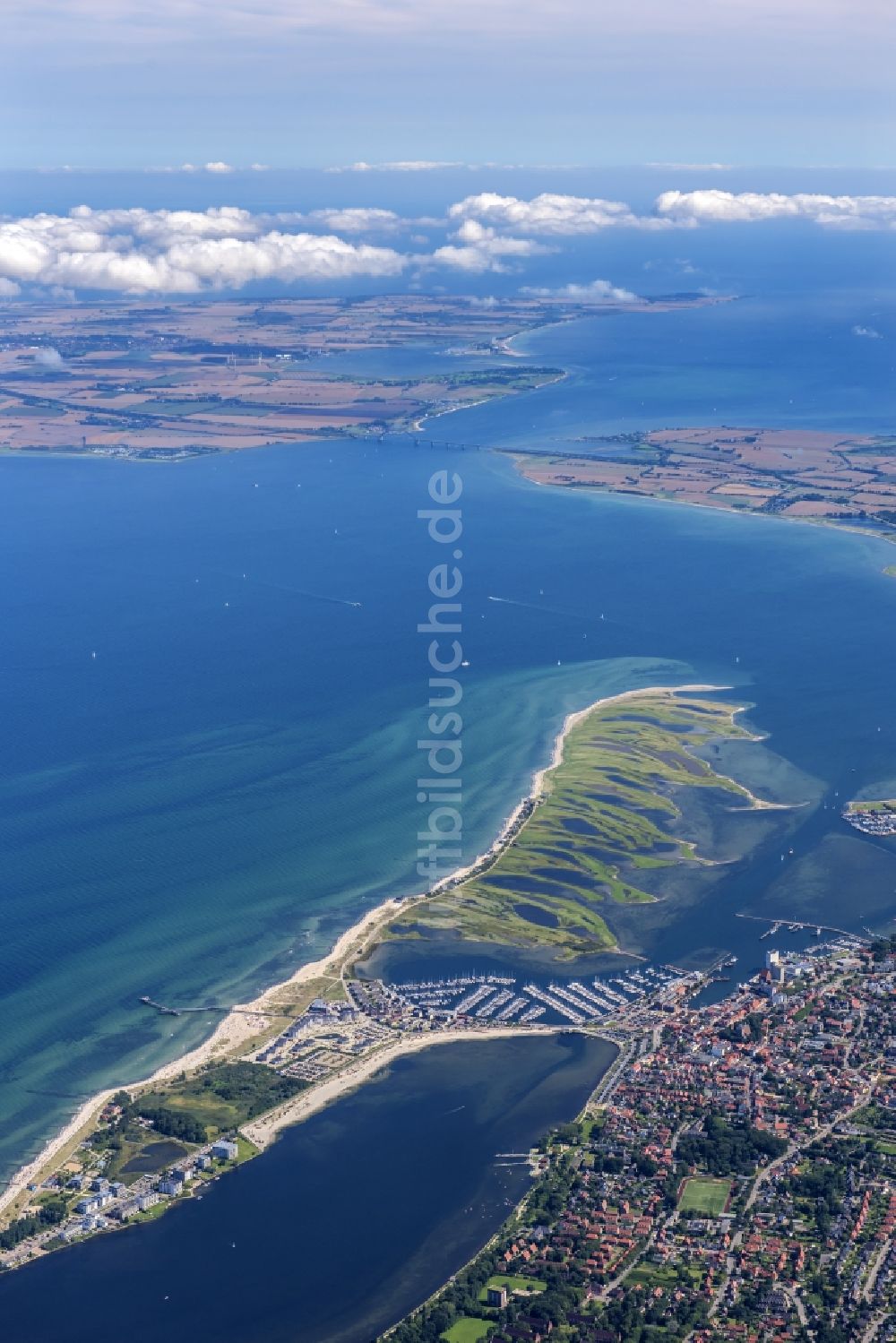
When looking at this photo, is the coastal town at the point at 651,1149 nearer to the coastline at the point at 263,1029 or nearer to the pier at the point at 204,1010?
the coastline at the point at 263,1029

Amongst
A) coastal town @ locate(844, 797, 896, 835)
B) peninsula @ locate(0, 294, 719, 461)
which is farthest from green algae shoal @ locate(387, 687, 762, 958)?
peninsula @ locate(0, 294, 719, 461)

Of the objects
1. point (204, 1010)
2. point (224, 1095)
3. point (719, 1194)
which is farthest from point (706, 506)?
point (719, 1194)

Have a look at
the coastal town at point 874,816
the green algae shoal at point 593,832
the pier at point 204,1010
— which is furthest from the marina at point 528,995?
the coastal town at point 874,816

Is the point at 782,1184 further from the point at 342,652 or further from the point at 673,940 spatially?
the point at 342,652

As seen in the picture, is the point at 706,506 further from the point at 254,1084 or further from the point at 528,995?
the point at 254,1084

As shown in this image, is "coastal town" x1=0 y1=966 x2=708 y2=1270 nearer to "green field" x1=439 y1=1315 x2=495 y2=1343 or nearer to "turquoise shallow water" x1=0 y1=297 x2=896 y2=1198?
"turquoise shallow water" x1=0 y1=297 x2=896 y2=1198

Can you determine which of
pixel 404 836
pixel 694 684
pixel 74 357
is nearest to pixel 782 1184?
pixel 404 836
